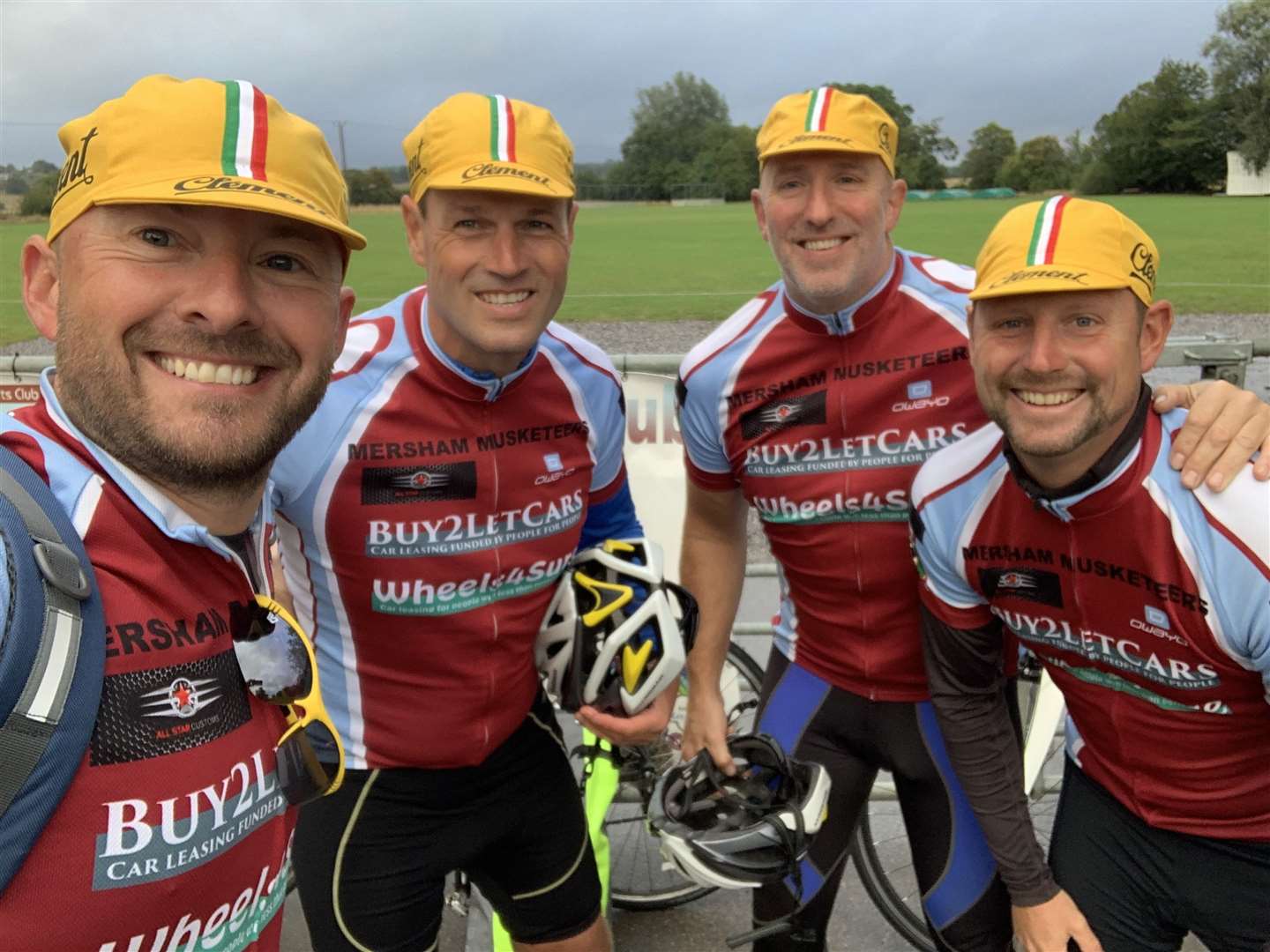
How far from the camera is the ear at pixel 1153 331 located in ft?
7.14

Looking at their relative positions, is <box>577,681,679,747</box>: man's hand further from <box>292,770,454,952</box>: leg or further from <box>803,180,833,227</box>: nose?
<box>803,180,833,227</box>: nose

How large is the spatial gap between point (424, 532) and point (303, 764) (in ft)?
3.08

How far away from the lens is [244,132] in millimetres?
1335

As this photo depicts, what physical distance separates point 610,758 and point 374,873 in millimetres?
1116

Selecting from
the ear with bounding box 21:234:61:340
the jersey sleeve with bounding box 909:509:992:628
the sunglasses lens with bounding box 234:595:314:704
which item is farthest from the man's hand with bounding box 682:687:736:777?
the ear with bounding box 21:234:61:340

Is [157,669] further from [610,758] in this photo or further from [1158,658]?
[610,758]

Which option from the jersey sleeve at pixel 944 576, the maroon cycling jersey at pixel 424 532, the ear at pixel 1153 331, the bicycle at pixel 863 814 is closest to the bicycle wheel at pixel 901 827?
the bicycle at pixel 863 814

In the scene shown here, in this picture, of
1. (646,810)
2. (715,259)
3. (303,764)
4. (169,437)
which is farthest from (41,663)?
(715,259)

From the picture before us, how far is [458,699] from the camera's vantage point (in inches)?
96.1

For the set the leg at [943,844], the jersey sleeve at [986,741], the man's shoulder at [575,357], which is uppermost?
the man's shoulder at [575,357]

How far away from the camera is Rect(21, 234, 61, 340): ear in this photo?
1336 mm

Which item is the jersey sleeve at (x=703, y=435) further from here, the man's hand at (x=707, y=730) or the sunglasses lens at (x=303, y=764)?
the sunglasses lens at (x=303, y=764)

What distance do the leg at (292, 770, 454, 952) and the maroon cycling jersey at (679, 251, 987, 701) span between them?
1326mm

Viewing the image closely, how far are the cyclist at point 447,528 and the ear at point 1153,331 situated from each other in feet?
4.54
